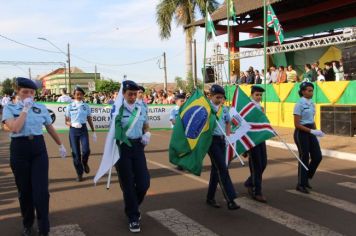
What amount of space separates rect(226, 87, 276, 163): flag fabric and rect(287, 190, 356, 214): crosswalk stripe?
43.8 inches

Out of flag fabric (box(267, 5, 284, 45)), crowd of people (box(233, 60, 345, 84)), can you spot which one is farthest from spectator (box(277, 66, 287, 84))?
flag fabric (box(267, 5, 284, 45))

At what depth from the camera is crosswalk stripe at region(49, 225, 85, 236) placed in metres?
5.60

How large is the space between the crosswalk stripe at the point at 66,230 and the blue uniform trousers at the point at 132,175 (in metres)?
0.62

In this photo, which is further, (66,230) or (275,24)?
(275,24)

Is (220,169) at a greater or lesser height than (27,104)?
lesser

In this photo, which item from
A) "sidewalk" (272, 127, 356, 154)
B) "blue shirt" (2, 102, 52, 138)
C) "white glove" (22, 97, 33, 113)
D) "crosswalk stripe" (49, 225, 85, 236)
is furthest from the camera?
"sidewalk" (272, 127, 356, 154)

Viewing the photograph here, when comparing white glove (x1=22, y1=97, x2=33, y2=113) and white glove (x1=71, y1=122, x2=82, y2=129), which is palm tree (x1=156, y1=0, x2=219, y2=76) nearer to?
white glove (x1=71, y1=122, x2=82, y2=129)

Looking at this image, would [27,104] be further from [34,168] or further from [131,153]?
[131,153]

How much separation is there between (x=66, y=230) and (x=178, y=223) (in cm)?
138

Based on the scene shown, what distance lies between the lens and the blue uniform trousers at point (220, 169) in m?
6.51

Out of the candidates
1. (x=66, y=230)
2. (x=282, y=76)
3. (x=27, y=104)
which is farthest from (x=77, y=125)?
(x=282, y=76)

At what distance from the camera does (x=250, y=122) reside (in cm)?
782

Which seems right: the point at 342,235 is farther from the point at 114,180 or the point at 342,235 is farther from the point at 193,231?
the point at 114,180

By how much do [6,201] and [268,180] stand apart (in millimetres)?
4615
